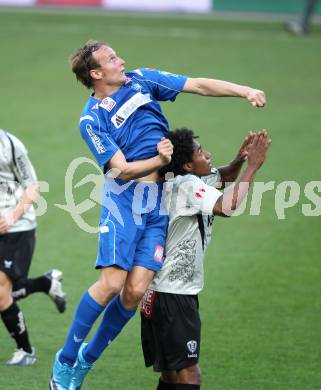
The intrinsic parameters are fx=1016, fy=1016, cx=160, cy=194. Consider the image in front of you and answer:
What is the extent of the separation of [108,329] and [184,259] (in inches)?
30.0

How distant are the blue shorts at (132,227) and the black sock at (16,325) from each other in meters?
1.49

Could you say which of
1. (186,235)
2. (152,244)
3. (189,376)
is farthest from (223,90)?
(189,376)

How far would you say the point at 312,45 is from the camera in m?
22.3

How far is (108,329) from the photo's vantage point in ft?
22.5

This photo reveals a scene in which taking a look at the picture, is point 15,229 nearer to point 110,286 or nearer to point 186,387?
point 110,286

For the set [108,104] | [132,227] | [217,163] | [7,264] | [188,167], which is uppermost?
[108,104]

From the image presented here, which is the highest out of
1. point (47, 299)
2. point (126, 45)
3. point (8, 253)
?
point (126, 45)

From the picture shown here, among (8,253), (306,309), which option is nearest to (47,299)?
(8,253)

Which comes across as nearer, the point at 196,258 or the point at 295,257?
the point at 196,258

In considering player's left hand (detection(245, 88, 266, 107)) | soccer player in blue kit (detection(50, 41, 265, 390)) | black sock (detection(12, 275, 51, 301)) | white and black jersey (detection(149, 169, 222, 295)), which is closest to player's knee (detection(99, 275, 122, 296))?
soccer player in blue kit (detection(50, 41, 265, 390))

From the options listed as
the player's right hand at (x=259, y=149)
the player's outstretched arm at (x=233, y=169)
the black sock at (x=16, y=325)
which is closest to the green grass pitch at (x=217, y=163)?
the black sock at (x=16, y=325)

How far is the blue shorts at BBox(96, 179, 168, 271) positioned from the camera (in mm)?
6609

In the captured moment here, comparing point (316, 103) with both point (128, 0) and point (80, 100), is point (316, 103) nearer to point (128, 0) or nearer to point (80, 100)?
point (80, 100)

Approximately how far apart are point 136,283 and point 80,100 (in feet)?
38.4
